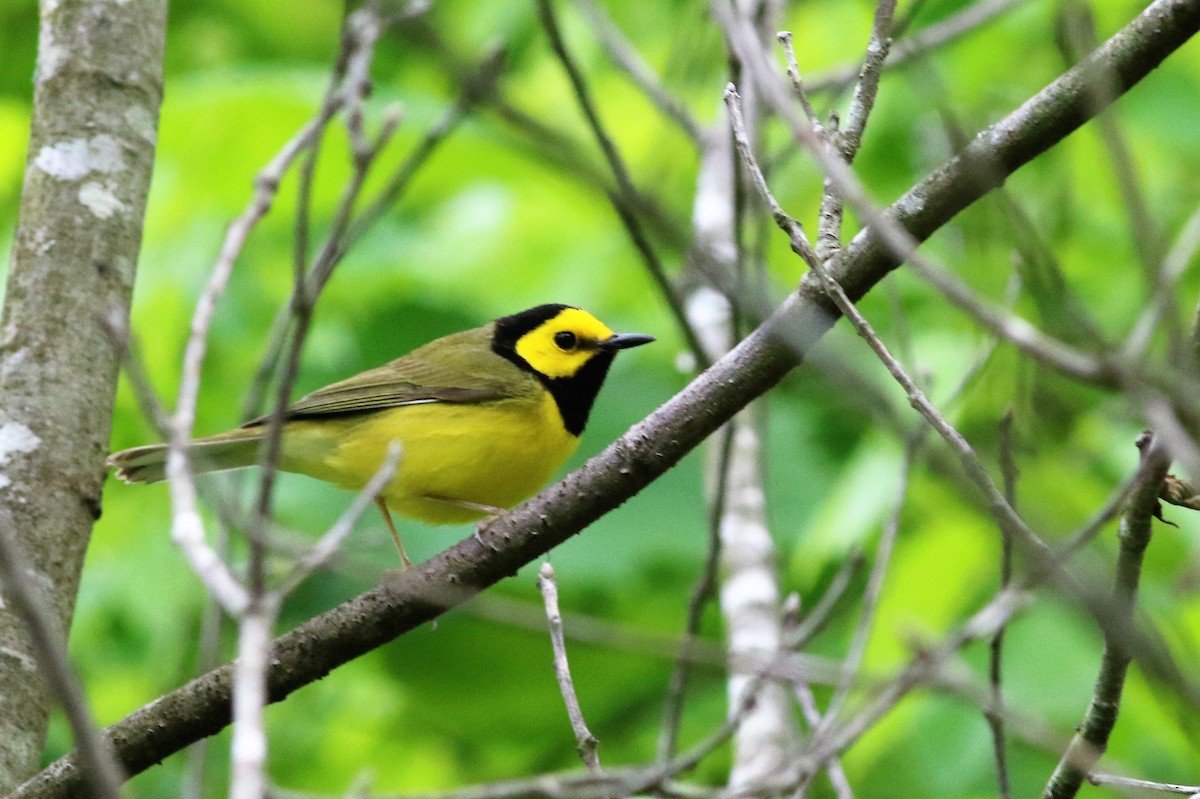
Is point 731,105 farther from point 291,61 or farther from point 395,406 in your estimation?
point 291,61

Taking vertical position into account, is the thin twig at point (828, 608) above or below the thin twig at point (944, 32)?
below

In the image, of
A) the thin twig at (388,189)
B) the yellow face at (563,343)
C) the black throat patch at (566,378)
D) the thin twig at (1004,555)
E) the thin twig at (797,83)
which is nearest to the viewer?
the thin twig at (388,189)

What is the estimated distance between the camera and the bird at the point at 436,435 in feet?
18.9

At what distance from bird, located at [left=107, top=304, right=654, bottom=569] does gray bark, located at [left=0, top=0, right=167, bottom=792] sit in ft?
3.65

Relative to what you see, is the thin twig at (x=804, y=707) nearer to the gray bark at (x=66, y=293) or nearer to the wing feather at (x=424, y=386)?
the wing feather at (x=424, y=386)

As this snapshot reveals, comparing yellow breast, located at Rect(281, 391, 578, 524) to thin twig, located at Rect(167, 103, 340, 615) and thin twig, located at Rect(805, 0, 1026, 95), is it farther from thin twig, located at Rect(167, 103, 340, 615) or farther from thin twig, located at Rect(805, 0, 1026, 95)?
thin twig, located at Rect(167, 103, 340, 615)

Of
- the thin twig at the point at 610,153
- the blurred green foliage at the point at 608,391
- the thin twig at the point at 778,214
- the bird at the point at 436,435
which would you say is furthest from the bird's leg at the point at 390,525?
the thin twig at the point at 778,214

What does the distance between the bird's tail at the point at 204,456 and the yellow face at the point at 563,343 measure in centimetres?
141

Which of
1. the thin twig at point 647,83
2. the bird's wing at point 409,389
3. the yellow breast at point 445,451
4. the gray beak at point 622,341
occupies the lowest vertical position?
the yellow breast at point 445,451

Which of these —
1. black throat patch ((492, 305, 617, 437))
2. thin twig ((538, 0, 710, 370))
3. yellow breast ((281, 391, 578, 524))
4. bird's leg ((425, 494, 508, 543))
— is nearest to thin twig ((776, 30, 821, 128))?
thin twig ((538, 0, 710, 370))

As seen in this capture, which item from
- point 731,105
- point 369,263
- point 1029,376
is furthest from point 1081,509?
point 369,263

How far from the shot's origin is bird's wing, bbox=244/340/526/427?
19.8 ft

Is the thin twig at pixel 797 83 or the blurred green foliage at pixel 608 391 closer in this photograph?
the thin twig at pixel 797 83

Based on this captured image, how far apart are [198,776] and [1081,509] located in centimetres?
377
